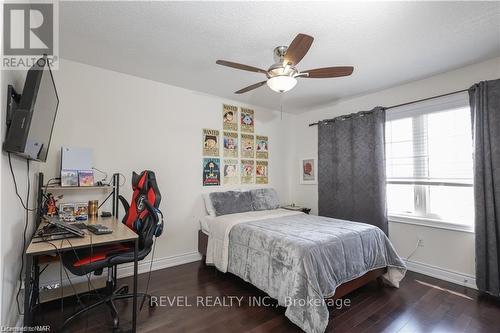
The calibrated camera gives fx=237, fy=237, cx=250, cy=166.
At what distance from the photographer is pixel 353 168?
11.5ft

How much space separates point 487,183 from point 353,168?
1419 mm

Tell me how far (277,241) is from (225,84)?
213cm

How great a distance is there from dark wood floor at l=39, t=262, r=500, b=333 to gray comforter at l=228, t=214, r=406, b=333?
19 cm

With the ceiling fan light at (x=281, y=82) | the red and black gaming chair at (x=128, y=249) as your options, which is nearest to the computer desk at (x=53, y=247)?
the red and black gaming chair at (x=128, y=249)

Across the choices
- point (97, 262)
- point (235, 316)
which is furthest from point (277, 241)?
point (97, 262)

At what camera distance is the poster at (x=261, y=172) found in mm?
4121

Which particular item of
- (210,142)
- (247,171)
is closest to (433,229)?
(247,171)

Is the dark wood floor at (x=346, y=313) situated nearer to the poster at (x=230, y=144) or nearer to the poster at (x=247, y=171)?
the poster at (x=247, y=171)

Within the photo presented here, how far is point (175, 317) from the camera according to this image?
2.00 metres

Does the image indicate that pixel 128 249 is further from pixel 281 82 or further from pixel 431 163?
pixel 431 163

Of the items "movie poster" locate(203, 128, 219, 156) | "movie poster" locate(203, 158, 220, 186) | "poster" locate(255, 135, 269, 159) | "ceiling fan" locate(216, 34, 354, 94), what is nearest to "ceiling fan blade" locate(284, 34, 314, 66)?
"ceiling fan" locate(216, 34, 354, 94)

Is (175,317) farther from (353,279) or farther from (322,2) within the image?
(322,2)
